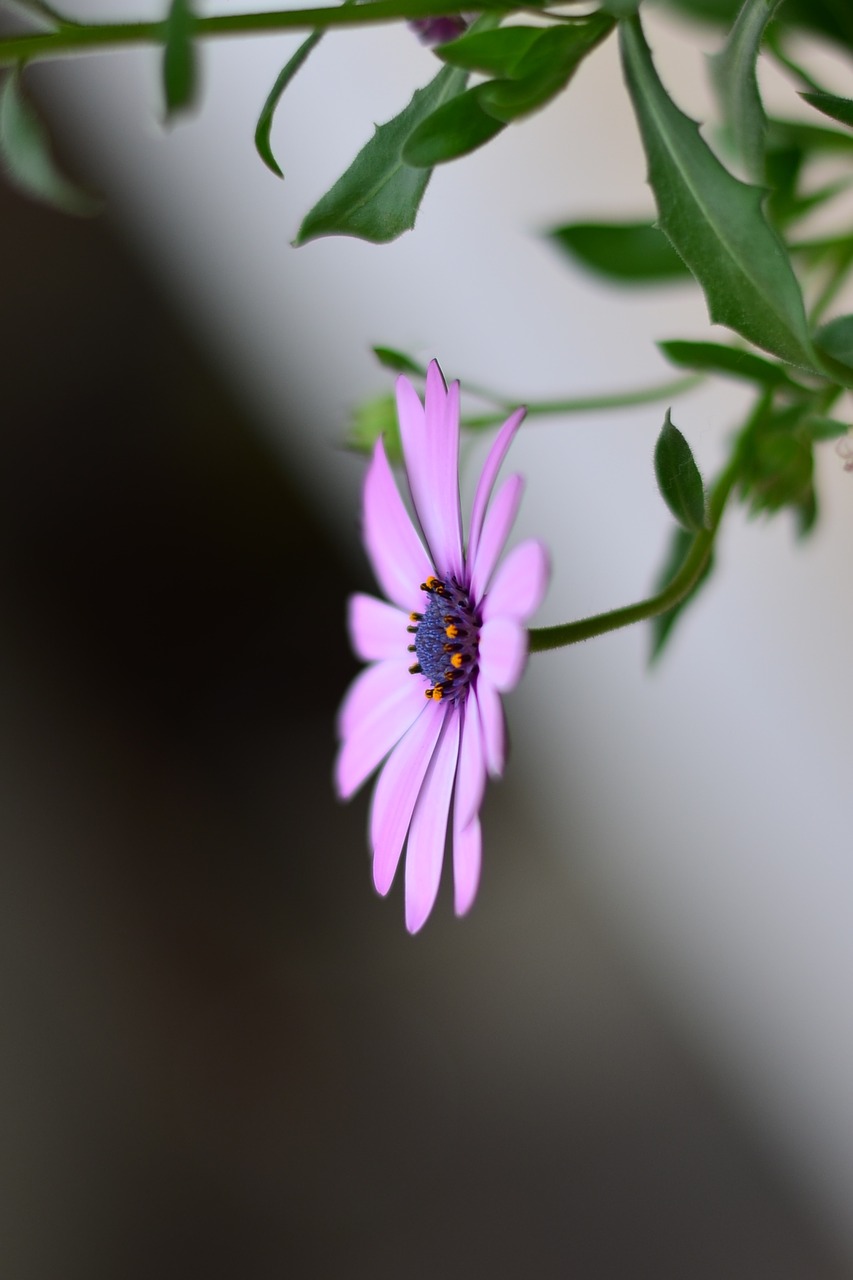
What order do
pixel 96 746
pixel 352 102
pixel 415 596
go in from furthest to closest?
pixel 96 746 → pixel 352 102 → pixel 415 596

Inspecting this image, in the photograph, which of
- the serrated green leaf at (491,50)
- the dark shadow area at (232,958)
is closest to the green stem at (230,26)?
the serrated green leaf at (491,50)

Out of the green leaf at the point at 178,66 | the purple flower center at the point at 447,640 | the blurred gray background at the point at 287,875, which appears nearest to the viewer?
the green leaf at the point at 178,66

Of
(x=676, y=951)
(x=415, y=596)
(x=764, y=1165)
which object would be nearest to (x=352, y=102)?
(x=415, y=596)

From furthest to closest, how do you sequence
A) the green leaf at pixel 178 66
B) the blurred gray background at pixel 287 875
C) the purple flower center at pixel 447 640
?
the blurred gray background at pixel 287 875
the purple flower center at pixel 447 640
the green leaf at pixel 178 66

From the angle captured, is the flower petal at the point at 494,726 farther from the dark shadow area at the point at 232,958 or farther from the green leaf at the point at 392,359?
the dark shadow area at the point at 232,958

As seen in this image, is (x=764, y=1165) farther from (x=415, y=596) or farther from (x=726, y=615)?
(x=415, y=596)

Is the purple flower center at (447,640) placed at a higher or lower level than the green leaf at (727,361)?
lower

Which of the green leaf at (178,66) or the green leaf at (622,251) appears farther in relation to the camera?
the green leaf at (622,251)
